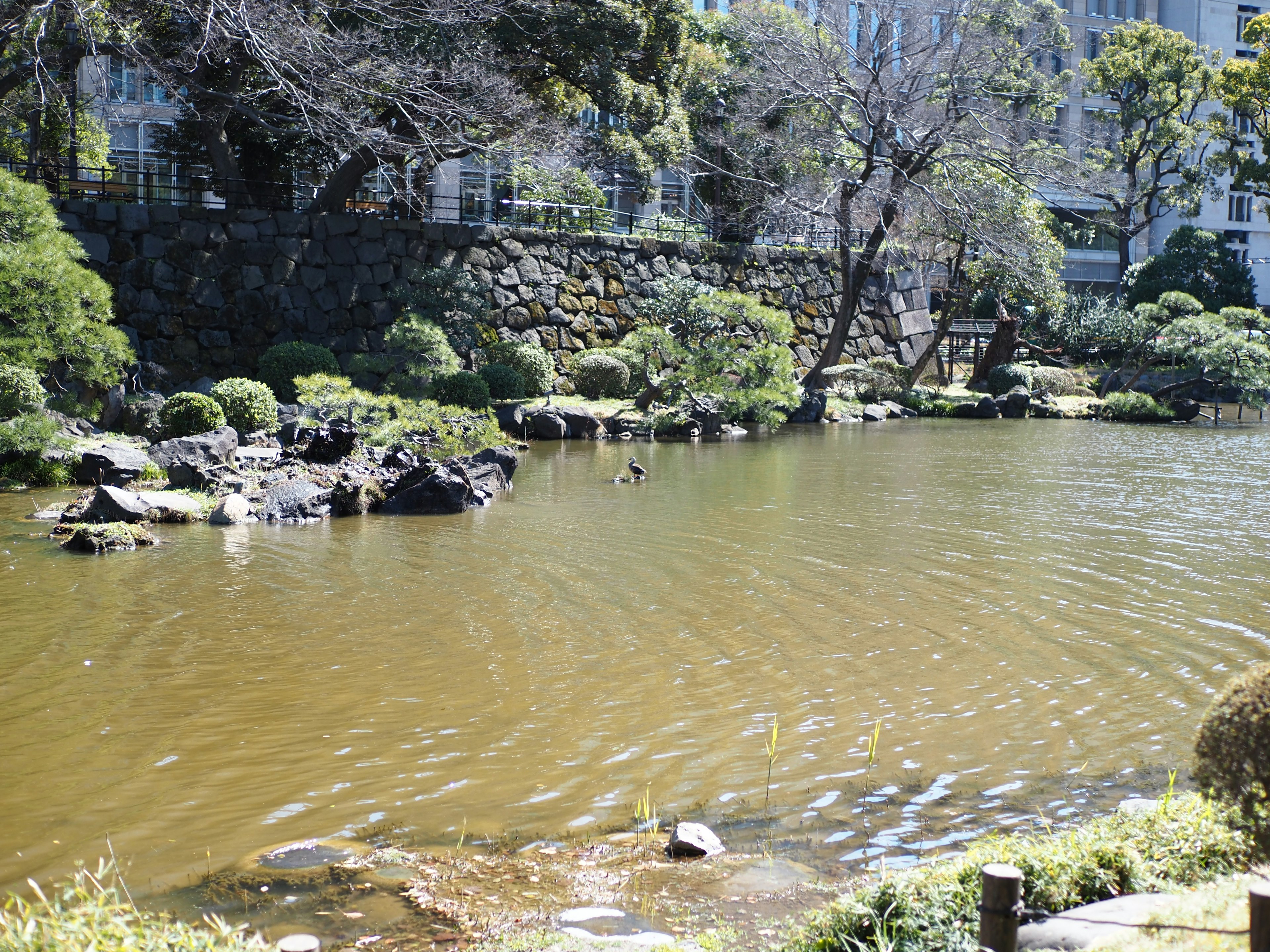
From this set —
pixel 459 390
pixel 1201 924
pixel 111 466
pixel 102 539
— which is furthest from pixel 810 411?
pixel 1201 924

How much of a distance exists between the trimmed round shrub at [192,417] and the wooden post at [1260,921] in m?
13.4

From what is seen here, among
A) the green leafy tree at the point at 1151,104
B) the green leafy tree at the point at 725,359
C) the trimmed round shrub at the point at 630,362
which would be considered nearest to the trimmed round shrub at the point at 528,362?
the trimmed round shrub at the point at 630,362

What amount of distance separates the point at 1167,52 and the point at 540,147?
26.7 meters

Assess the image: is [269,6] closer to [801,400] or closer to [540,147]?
[540,147]

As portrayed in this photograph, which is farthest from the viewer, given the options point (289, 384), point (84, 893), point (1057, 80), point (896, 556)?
point (1057, 80)

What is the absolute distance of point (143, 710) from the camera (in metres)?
5.14

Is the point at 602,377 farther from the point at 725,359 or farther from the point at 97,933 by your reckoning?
the point at 97,933

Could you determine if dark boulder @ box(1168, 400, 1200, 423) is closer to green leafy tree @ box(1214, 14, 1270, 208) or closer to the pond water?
green leafy tree @ box(1214, 14, 1270, 208)

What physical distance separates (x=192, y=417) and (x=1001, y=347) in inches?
888

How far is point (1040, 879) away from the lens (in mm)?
2883

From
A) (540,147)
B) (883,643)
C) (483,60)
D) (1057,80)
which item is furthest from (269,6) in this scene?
(1057,80)

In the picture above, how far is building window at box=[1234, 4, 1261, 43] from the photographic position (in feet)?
156

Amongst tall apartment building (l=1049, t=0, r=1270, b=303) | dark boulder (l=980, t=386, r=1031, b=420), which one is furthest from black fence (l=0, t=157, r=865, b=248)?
tall apartment building (l=1049, t=0, r=1270, b=303)

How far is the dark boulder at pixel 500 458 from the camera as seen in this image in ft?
42.7
